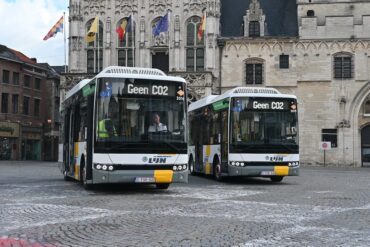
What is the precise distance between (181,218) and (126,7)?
34373 millimetres

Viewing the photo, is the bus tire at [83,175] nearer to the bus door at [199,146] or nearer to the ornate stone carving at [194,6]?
the bus door at [199,146]

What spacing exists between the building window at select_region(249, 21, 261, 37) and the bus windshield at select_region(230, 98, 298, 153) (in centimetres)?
2434

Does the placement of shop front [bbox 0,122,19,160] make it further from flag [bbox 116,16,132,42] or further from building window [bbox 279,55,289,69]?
building window [bbox 279,55,289,69]

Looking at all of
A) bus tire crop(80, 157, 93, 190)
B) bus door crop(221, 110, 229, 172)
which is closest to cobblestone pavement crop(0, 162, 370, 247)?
bus tire crop(80, 157, 93, 190)

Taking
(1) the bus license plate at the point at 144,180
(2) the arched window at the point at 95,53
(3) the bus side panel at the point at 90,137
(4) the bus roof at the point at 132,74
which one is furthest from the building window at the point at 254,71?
(1) the bus license plate at the point at 144,180

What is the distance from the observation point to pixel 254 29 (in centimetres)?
4206

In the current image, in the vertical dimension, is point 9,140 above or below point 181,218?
above

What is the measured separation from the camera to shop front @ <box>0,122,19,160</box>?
1907 inches

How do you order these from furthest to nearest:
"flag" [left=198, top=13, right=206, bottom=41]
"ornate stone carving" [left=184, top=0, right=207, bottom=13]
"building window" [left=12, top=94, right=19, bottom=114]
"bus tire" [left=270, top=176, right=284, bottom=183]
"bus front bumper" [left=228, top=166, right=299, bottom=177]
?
"building window" [left=12, top=94, right=19, bottom=114], "ornate stone carving" [left=184, top=0, right=207, bottom=13], "flag" [left=198, top=13, right=206, bottom=41], "bus tire" [left=270, top=176, right=284, bottom=183], "bus front bumper" [left=228, top=166, right=299, bottom=177]

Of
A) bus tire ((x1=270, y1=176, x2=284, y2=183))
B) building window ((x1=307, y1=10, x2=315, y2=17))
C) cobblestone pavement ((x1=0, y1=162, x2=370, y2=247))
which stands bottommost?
cobblestone pavement ((x1=0, y1=162, x2=370, y2=247))

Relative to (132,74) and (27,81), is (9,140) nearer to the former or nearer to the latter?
(27,81)

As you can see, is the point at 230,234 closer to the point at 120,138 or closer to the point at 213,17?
the point at 120,138

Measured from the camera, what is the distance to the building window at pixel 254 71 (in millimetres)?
41188

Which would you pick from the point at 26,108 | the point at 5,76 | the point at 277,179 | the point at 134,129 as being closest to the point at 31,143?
the point at 26,108
